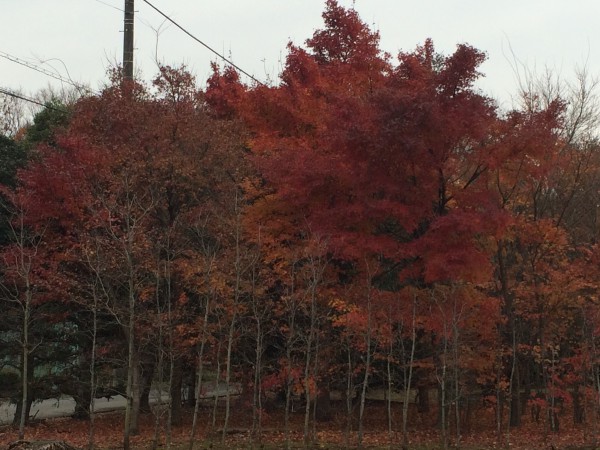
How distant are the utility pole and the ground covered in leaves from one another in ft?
35.4

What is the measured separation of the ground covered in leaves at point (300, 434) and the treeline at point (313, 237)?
2.16 feet

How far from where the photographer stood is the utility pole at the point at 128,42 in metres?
22.1

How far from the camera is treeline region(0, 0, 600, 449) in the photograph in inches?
605

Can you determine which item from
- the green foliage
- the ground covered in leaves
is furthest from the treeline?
the green foliage

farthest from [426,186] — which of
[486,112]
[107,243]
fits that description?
[107,243]

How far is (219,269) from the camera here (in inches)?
621

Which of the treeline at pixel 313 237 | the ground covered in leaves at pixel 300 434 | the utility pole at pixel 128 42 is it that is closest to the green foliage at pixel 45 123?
the treeline at pixel 313 237

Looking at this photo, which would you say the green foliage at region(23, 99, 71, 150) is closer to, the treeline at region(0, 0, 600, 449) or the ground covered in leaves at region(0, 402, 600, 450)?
the treeline at region(0, 0, 600, 449)

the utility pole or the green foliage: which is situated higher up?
the utility pole

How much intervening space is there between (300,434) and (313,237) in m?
6.04

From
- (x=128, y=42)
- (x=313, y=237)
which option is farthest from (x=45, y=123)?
(x=313, y=237)

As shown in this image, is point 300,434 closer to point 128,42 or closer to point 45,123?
point 128,42

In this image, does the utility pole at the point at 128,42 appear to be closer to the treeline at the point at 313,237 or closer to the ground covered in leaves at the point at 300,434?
the treeline at the point at 313,237

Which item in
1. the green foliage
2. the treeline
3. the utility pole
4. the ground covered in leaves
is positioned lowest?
the ground covered in leaves
